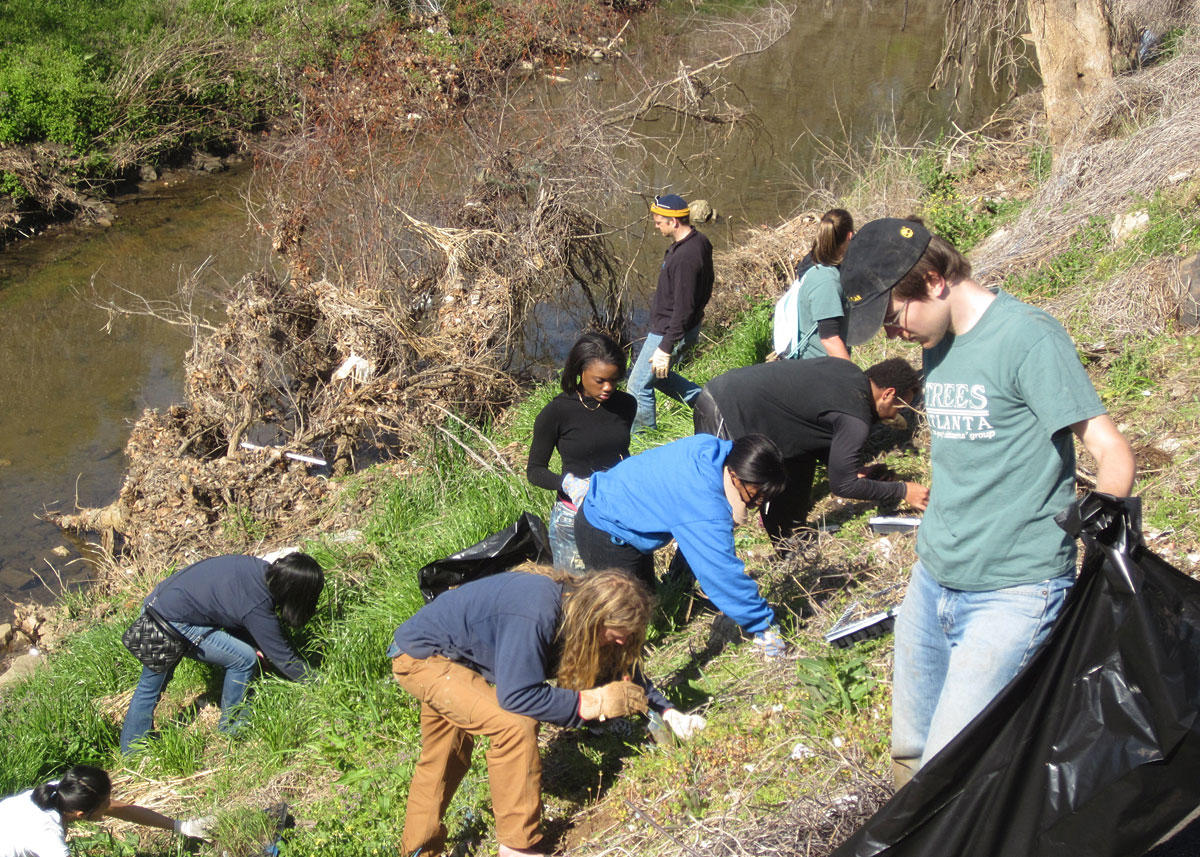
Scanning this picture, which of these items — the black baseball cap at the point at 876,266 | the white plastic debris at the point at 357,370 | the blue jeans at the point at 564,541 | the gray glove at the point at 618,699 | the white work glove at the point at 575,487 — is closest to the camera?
the black baseball cap at the point at 876,266

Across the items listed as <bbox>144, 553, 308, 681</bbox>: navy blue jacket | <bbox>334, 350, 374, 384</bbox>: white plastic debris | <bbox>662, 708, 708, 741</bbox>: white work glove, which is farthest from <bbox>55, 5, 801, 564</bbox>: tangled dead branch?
<bbox>662, 708, 708, 741</bbox>: white work glove

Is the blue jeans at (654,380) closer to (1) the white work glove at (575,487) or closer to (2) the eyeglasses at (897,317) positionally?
(1) the white work glove at (575,487)

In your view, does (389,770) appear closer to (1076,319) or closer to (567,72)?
(1076,319)

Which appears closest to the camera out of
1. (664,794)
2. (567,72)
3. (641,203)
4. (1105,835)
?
(1105,835)

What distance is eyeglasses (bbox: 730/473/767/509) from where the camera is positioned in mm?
3475

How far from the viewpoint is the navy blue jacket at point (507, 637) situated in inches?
123

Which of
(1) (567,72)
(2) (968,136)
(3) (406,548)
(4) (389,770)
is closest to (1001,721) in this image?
(4) (389,770)

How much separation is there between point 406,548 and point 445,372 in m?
2.27

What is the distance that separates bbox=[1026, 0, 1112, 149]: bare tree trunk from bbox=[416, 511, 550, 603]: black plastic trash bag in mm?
7747

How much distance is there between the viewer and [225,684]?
16.5ft

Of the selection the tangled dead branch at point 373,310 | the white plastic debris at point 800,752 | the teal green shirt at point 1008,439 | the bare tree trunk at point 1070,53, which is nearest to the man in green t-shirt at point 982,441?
the teal green shirt at point 1008,439

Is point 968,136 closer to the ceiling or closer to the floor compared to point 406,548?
closer to the ceiling

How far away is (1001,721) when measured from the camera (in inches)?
91.2

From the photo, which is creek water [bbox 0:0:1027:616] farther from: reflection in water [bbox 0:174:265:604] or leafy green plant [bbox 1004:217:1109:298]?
leafy green plant [bbox 1004:217:1109:298]
